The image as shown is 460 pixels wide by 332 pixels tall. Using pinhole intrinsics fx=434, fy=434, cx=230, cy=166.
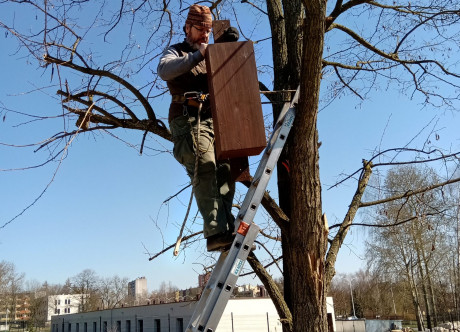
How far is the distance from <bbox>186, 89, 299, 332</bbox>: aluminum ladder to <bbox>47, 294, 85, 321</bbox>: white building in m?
65.5

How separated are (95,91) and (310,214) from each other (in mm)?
2258

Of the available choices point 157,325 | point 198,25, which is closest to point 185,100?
point 198,25

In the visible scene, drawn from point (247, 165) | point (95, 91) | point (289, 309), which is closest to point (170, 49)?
point (247, 165)

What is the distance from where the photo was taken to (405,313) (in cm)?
5331

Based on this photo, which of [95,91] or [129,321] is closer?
[95,91]

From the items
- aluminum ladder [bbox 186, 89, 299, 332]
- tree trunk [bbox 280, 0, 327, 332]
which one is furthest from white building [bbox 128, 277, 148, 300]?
aluminum ladder [bbox 186, 89, 299, 332]

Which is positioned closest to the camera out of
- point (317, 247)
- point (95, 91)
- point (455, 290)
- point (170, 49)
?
point (170, 49)

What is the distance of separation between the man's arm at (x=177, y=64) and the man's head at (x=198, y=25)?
1.06ft

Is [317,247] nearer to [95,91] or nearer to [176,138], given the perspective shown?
[176,138]

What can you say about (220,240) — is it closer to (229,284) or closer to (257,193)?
(229,284)

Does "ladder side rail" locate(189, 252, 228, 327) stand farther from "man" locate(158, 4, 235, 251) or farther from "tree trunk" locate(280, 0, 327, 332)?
"tree trunk" locate(280, 0, 327, 332)

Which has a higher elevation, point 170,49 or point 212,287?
point 170,49

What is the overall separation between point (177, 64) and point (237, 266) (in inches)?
53.7

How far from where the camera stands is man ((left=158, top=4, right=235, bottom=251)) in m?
2.86
